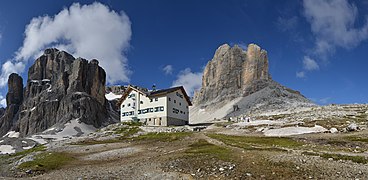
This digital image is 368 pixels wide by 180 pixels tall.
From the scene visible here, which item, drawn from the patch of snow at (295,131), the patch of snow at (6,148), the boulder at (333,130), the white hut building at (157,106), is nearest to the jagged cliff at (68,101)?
the patch of snow at (6,148)

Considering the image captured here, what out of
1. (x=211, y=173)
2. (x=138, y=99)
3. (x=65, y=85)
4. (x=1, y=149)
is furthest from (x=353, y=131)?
(x=65, y=85)

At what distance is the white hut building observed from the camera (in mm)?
90750

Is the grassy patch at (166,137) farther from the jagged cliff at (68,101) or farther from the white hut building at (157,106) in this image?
the jagged cliff at (68,101)

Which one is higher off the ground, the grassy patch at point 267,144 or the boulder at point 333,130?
the boulder at point 333,130

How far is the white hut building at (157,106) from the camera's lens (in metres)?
90.8

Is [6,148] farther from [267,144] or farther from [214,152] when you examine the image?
[267,144]

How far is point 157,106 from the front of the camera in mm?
92500

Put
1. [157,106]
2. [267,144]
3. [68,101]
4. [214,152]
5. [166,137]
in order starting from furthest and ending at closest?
[68,101] → [157,106] → [166,137] → [267,144] → [214,152]

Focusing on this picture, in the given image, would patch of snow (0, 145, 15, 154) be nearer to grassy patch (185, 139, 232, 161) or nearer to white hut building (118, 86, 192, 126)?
white hut building (118, 86, 192, 126)

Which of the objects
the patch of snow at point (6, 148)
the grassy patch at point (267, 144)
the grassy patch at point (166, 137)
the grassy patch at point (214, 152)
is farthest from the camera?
the patch of snow at point (6, 148)

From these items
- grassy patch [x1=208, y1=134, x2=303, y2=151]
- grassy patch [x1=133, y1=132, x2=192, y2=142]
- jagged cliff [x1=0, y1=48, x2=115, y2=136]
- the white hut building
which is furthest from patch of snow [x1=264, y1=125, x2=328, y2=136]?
jagged cliff [x1=0, y1=48, x2=115, y2=136]

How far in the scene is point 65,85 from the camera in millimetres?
180375

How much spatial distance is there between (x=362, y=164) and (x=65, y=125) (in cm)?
14186

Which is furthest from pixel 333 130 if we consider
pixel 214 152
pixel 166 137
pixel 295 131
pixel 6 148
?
pixel 6 148
